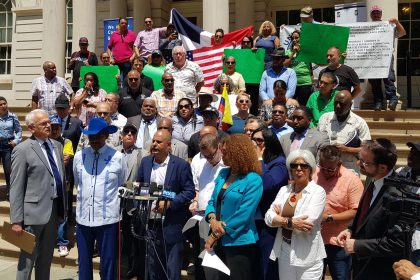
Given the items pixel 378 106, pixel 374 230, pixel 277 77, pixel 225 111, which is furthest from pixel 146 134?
pixel 378 106

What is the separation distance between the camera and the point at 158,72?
9.10 m

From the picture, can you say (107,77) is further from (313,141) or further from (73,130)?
(313,141)

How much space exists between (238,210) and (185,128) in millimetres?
2637

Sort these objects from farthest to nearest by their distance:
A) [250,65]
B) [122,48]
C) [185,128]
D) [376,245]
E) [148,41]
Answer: [122,48], [148,41], [250,65], [185,128], [376,245]

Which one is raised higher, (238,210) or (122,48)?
(122,48)

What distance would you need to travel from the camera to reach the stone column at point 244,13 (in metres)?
15.7

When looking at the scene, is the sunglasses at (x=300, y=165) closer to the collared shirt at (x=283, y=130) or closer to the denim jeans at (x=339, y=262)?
the denim jeans at (x=339, y=262)

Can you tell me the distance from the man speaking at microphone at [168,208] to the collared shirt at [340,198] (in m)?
1.38

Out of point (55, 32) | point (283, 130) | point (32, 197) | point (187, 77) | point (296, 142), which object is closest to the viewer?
point (32, 197)

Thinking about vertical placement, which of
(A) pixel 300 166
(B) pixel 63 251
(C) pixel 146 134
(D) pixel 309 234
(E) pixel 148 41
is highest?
(E) pixel 148 41

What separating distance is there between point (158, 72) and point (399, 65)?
8.49m

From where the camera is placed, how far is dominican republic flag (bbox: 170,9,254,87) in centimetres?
953

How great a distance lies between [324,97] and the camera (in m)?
6.22

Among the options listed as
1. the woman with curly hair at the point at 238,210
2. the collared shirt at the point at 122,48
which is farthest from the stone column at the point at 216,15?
the woman with curly hair at the point at 238,210
